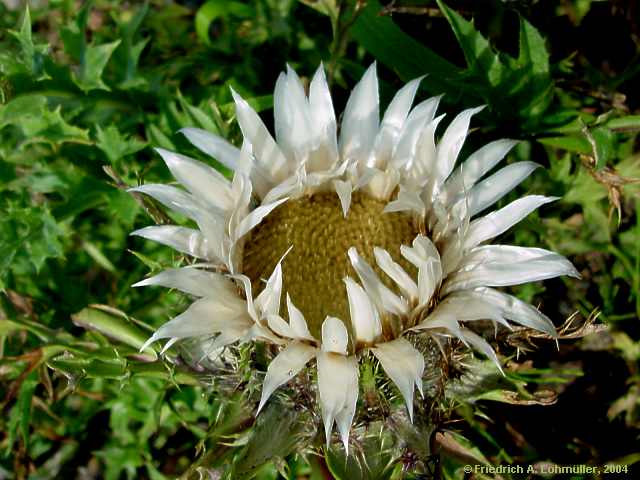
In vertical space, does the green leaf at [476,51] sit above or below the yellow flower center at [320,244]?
above

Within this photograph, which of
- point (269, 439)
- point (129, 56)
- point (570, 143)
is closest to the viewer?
point (269, 439)

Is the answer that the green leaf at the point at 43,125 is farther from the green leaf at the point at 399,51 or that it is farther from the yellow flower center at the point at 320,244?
the green leaf at the point at 399,51

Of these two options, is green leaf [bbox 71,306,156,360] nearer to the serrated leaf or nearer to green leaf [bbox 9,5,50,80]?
green leaf [bbox 9,5,50,80]

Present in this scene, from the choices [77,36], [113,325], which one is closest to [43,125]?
[77,36]

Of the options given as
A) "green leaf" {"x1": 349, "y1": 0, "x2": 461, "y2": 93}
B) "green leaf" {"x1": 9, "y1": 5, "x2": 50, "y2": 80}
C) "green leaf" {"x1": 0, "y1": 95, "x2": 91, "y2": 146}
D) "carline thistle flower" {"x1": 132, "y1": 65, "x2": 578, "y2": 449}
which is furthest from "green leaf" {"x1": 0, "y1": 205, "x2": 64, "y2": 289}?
"green leaf" {"x1": 349, "y1": 0, "x2": 461, "y2": 93}

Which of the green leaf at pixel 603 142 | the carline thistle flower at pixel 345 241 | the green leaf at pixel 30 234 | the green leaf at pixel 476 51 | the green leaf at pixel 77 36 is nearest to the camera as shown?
the carline thistle flower at pixel 345 241

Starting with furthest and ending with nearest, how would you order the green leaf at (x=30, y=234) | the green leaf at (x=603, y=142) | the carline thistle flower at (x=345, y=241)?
the green leaf at (x=30, y=234), the green leaf at (x=603, y=142), the carline thistle flower at (x=345, y=241)

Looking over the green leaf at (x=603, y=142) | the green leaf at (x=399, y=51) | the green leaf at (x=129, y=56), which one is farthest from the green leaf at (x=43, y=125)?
the green leaf at (x=603, y=142)

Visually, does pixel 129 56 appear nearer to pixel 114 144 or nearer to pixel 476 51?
pixel 114 144
